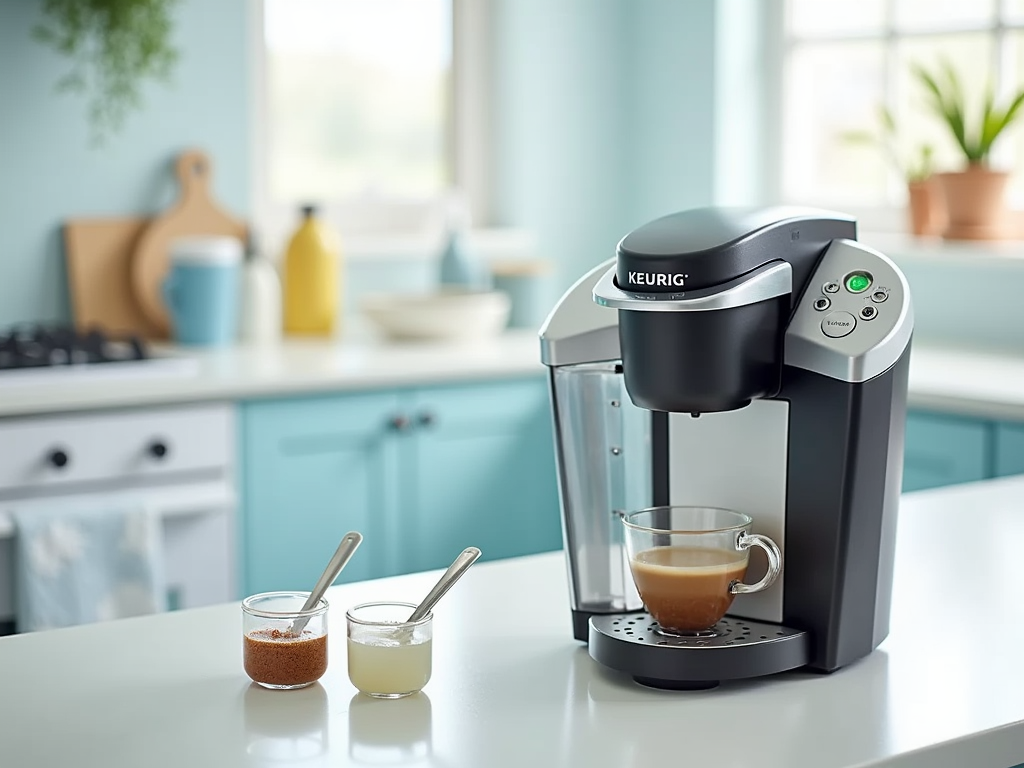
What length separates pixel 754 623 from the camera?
4.14 feet

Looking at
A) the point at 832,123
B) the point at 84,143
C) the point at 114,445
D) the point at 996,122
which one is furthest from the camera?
the point at 832,123

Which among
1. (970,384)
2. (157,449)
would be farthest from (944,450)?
(157,449)

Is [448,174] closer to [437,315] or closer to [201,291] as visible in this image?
[437,315]

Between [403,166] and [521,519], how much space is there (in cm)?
121

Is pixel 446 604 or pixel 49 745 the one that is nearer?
pixel 49 745

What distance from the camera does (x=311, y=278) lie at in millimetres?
3553

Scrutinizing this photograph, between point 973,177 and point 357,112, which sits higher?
point 357,112

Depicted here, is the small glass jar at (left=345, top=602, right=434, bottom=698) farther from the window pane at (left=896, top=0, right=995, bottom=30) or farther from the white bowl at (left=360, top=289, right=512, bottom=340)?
the window pane at (left=896, top=0, right=995, bottom=30)

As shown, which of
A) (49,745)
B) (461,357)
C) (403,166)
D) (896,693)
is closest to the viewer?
(49,745)

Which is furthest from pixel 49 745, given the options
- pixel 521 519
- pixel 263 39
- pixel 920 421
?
pixel 263 39

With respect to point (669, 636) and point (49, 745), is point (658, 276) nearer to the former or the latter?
point (669, 636)

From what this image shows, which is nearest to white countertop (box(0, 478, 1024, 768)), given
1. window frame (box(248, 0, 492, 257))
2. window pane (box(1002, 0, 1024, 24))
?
window pane (box(1002, 0, 1024, 24))

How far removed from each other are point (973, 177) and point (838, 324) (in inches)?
88.7

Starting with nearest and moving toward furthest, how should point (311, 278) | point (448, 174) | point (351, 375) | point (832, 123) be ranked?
point (351, 375) → point (311, 278) → point (832, 123) → point (448, 174)
